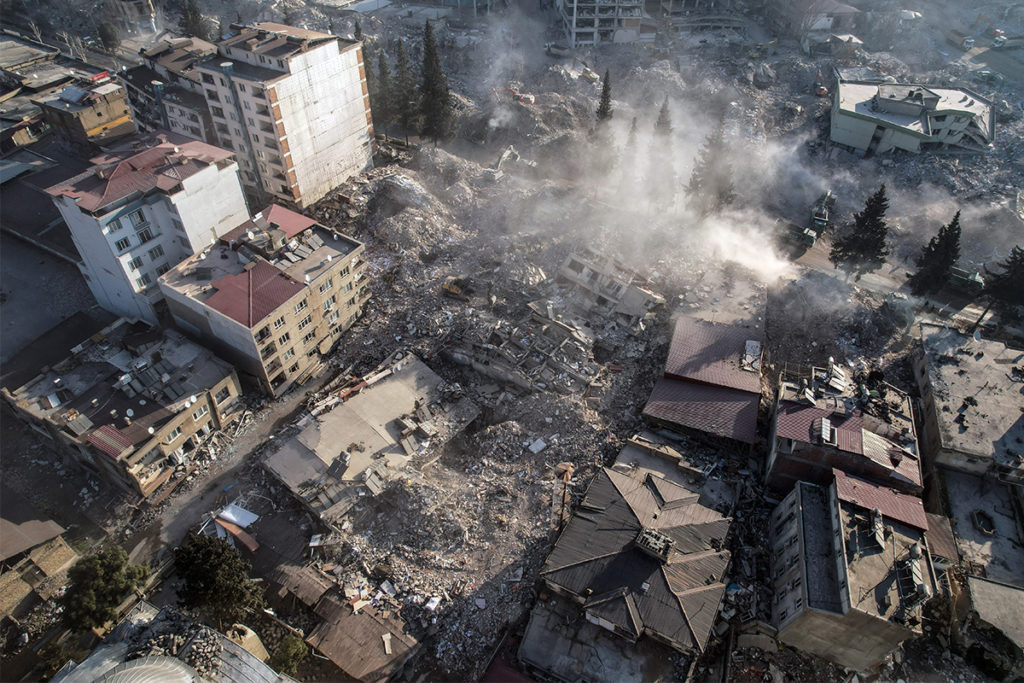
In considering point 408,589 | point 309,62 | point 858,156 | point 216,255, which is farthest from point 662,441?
point 858,156

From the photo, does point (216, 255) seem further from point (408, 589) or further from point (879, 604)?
point (879, 604)

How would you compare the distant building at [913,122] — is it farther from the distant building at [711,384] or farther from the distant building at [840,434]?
the distant building at [840,434]

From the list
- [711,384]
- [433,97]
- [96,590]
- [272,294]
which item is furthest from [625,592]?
[433,97]

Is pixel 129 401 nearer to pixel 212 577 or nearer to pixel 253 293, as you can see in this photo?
pixel 253 293

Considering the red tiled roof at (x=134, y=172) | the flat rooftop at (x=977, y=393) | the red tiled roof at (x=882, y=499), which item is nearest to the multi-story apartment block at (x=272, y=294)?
the red tiled roof at (x=134, y=172)

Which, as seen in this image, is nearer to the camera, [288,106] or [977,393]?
[977,393]

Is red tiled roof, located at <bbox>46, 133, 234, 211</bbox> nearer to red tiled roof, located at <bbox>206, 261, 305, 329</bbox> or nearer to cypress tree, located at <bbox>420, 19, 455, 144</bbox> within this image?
red tiled roof, located at <bbox>206, 261, 305, 329</bbox>

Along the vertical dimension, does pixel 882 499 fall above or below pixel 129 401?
above
